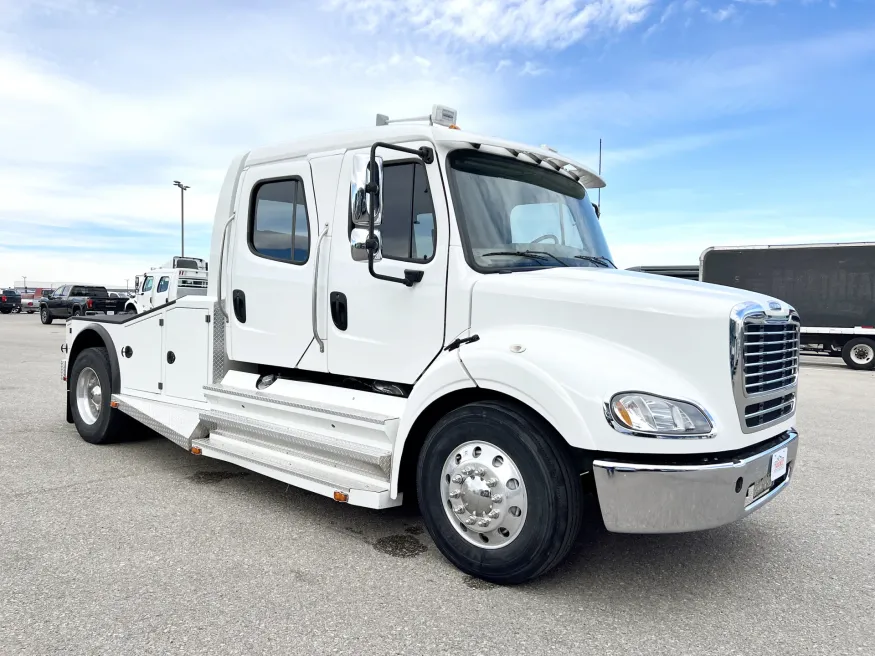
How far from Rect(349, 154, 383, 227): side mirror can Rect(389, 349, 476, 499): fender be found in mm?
876

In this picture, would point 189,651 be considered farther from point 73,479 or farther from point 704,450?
point 73,479

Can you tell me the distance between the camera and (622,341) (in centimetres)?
327

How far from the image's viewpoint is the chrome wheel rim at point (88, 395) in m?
6.56

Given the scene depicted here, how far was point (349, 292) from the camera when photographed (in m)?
4.25

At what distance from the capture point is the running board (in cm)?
381

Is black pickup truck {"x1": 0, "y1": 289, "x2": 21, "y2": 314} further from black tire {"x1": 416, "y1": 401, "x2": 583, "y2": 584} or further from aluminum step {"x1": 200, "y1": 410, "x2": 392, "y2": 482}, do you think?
black tire {"x1": 416, "y1": 401, "x2": 583, "y2": 584}

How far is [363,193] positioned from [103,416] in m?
4.16

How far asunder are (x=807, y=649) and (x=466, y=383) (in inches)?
74.8

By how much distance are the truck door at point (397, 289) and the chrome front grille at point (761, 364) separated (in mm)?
1532

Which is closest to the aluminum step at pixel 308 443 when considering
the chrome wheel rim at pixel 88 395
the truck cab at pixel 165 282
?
the chrome wheel rim at pixel 88 395

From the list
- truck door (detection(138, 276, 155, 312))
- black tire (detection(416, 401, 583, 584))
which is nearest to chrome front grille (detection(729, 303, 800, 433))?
black tire (detection(416, 401, 583, 584))

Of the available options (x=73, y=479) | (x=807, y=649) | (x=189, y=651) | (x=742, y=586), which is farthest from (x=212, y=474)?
(x=807, y=649)

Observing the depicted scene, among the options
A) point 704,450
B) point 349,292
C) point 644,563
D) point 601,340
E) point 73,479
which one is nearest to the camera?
point 704,450

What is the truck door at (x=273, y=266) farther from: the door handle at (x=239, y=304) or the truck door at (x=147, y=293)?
the truck door at (x=147, y=293)
